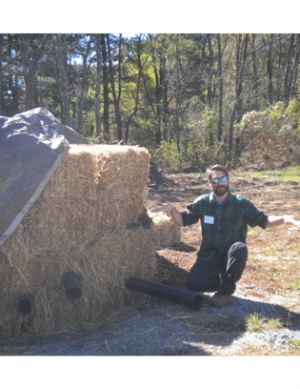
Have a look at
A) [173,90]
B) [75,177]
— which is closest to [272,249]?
[75,177]

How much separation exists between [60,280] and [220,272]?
1590mm

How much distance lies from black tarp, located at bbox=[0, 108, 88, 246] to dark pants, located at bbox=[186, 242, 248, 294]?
1.75m

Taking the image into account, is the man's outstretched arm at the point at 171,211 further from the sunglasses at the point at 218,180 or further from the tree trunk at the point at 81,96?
the tree trunk at the point at 81,96

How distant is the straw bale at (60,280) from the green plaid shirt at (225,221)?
77cm

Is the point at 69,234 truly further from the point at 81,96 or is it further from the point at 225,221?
the point at 81,96

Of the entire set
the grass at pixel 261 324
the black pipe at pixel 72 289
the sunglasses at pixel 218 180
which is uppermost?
the sunglasses at pixel 218 180

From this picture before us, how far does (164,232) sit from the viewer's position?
6.41 metres

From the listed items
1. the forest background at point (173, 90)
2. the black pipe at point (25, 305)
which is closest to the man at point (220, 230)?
the black pipe at point (25, 305)

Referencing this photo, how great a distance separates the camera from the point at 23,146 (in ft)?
12.8

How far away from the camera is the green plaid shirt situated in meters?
4.45

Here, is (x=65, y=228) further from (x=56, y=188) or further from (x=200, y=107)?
(x=200, y=107)

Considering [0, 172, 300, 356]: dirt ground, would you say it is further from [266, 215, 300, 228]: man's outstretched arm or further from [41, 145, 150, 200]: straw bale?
[41, 145, 150, 200]: straw bale

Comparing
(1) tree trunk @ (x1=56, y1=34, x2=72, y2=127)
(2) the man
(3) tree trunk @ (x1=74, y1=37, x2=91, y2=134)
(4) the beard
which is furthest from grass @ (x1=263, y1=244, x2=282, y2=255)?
(3) tree trunk @ (x1=74, y1=37, x2=91, y2=134)

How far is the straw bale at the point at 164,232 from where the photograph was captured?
637 cm
